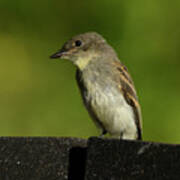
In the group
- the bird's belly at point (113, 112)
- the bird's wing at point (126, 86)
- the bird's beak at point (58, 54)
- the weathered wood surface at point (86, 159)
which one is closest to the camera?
the weathered wood surface at point (86, 159)

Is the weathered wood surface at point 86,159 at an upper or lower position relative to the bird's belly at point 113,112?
lower

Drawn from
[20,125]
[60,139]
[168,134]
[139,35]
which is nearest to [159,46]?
[139,35]

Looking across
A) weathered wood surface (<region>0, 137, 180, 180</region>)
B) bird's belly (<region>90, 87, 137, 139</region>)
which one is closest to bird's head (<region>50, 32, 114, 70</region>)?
bird's belly (<region>90, 87, 137, 139</region>)

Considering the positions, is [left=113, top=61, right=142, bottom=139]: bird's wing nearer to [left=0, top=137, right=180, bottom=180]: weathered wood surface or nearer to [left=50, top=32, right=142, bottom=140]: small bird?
[left=50, top=32, right=142, bottom=140]: small bird

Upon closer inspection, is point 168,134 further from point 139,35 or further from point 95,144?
point 95,144

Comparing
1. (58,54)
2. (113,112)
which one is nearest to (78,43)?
(58,54)

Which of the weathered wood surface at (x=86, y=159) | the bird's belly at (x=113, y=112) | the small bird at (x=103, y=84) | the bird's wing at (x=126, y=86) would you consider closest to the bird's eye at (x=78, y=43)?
the small bird at (x=103, y=84)

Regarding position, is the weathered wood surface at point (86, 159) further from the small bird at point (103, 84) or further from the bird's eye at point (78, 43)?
the bird's eye at point (78, 43)
